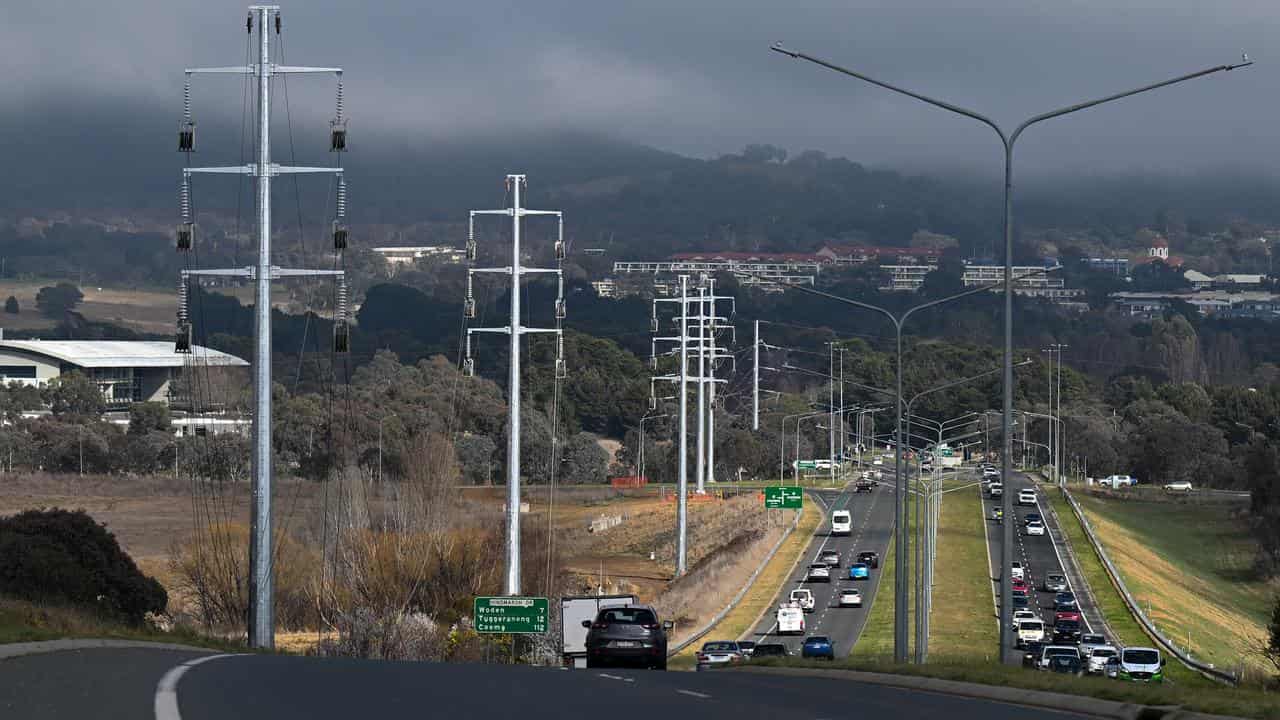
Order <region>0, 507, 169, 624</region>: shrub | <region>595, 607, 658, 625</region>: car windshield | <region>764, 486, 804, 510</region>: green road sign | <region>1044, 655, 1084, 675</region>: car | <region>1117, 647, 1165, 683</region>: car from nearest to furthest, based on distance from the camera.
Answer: <region>595, 607, 658, 625</region>: car windshield → <region>0, 507, 169, 624</region>: shrub → <region>1117, 647, 1165, 683</region>: car → <region>1044, 655, 1084, 675</region>: car → <region>764, 486, 804, 510</region>: green road sign

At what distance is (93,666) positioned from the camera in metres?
21.0

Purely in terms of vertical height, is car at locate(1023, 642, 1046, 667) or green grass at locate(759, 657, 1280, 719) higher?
green grass at locate(759, 657, 1280, 719)

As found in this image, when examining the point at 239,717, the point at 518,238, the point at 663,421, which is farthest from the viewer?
the point at 663,421

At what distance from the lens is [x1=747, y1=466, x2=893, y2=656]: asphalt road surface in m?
77.8

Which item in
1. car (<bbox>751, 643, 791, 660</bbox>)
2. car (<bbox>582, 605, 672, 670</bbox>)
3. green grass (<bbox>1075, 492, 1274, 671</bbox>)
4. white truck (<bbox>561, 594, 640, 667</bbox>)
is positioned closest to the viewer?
car (<bbox>582, 605, 672, 670</bbox>)

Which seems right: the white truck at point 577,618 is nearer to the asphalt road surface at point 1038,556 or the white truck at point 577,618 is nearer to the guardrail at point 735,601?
the guardrail at point 735,601

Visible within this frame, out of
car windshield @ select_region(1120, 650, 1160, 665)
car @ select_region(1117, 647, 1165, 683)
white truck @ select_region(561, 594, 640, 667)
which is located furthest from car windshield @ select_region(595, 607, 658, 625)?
car windshield @ select_region(1120, 650, 1160, 665)

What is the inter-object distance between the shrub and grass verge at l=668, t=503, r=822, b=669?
17885mm

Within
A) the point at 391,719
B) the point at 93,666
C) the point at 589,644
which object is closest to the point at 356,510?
the point at 589,644

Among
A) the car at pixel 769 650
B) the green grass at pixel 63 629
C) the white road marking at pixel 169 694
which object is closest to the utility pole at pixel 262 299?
the green grass at pixel 63 629

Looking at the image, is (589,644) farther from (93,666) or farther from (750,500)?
(750,500)

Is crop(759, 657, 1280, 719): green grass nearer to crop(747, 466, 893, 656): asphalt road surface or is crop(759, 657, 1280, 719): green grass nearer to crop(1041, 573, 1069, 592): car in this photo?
crop(747, 466, 893, 656): asphalt road surface

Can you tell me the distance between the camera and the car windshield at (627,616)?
38.2 meters

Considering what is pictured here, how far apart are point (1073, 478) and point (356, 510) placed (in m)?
140
